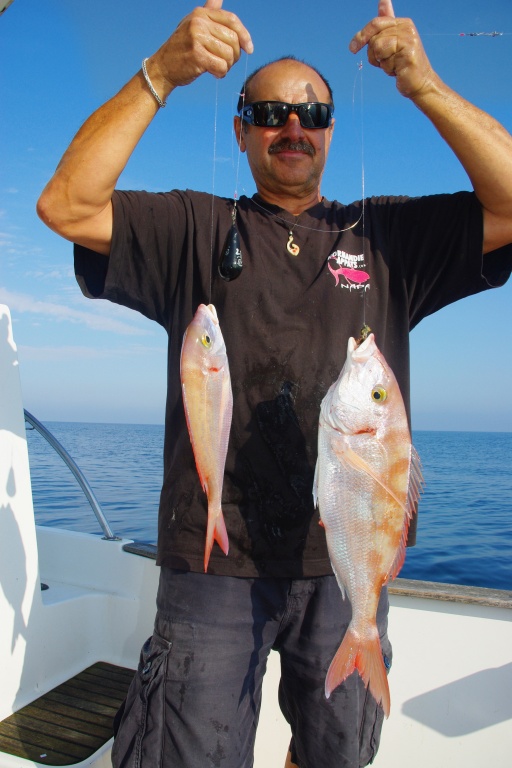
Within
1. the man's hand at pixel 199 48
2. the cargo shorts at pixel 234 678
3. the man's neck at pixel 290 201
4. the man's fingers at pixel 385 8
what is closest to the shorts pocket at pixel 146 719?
the cargo shorts at pixel 234 678

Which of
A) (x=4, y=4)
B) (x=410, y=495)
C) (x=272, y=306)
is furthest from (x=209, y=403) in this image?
(x=4, y=4)

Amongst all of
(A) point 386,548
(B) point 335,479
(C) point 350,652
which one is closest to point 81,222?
(B) point 335,479

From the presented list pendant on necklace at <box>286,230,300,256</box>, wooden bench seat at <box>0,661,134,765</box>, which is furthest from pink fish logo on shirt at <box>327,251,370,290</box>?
wooden bench seat at <box>0,661,134,765</box>

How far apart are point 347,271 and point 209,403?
3.15 ft

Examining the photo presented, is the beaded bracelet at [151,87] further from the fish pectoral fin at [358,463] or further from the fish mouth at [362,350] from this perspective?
the fish pectoral fin at [358,463]

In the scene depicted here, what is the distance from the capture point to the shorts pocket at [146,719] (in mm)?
2381

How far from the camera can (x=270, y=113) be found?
285cm

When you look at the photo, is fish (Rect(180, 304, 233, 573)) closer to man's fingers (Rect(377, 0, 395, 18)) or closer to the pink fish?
the pink fish

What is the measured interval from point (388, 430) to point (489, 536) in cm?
1129

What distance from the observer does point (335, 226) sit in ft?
9.45

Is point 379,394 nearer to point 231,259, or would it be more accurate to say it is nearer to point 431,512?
point 231,259

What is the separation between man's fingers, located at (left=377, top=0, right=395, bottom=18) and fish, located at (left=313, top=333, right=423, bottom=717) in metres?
1.45

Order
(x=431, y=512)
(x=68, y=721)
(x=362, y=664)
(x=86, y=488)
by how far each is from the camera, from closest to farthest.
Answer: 1. (x=362, y=664)
2. (x=68, y=721)
3. (x=86, y=488)
4. (x=431, y=512)

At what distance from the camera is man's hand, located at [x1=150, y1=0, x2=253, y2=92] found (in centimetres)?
227
